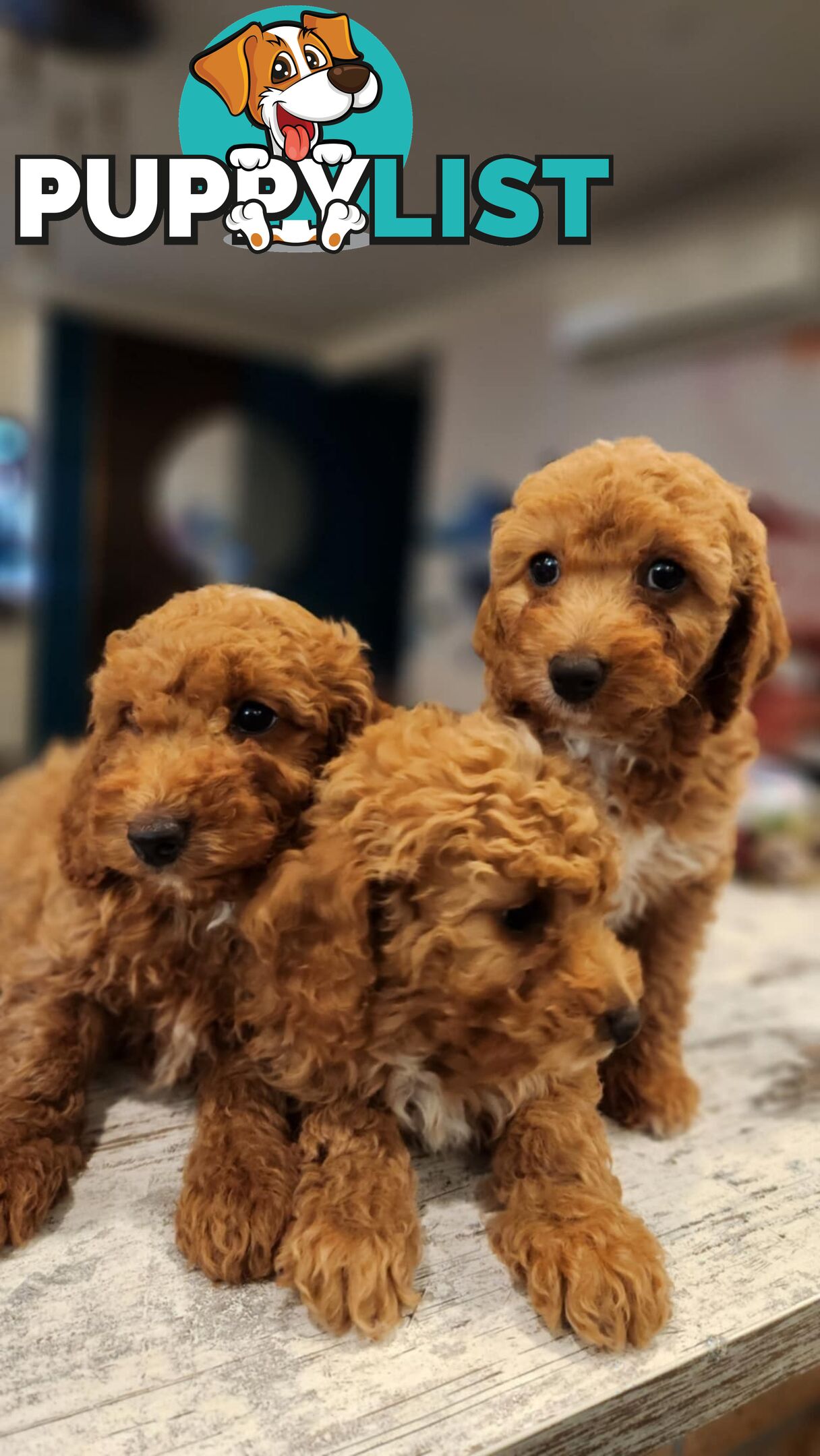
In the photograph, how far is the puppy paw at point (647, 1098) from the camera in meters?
1.10

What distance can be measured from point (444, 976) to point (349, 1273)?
0.26 meters

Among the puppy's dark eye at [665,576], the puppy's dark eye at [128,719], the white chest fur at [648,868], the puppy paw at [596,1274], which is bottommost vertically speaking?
the puppy paw at [596,1274]

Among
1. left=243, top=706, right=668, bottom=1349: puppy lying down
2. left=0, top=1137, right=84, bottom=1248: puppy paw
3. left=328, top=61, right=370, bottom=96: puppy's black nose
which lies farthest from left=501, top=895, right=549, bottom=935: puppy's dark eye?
left=328, top=61, right=370, bottom=96: puppy's black nose

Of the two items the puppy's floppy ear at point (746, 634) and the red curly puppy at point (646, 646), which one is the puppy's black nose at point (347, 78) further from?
the puppy's floppy ear at point (746, 634)

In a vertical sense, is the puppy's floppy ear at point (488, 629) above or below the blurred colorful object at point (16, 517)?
below

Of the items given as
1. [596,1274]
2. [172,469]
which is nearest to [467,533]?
[172,469]

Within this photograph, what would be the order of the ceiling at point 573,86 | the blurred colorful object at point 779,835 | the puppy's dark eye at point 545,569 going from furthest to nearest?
1. the ceiling at point 573,86
2. the blurred colorful object at point 779,835
3. the puppy's dark eye at point 545,569

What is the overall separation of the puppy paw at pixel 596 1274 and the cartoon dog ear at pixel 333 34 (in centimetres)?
126

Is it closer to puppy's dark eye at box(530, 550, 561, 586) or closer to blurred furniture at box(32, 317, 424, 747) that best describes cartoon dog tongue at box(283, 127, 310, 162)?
puppy's dark eye at box(530, 550, 561, 586)

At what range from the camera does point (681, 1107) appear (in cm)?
111

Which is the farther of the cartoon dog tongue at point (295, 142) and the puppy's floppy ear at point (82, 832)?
the cartoon dog tongue at point (295, 142)

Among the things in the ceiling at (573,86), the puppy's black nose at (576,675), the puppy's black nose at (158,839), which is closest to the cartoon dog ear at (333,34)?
the puppy's black nose at (576,675)

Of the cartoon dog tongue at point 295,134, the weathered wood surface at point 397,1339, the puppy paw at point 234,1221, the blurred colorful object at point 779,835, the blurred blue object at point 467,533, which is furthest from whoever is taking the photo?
the blurred blue object at point 467,533

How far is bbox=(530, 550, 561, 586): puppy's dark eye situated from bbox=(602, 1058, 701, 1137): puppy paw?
558mm
